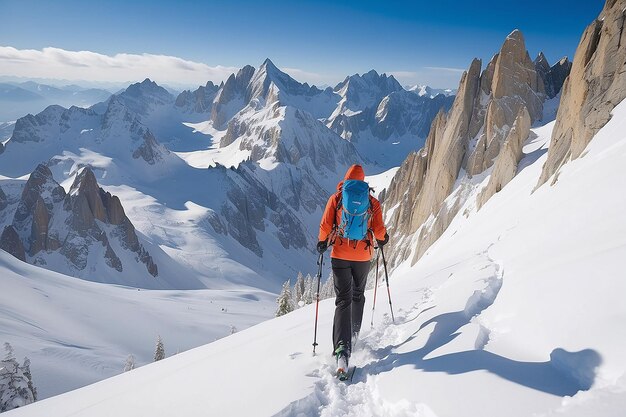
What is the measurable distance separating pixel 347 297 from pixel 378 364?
1.16m

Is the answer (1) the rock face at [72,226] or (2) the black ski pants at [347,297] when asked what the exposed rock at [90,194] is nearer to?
(1) the rock face at [72,226]

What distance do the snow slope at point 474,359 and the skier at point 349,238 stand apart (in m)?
0.79

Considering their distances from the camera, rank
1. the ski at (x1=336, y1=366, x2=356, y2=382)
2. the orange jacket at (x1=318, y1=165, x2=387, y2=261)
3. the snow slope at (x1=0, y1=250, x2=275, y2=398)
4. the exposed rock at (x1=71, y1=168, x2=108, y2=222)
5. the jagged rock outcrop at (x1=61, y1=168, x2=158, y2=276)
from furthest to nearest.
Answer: the exposed rock at (x1=71, y1=168, x2=108, y2=222), the jagged rock outcrop at (x1=61, y1=168, x2=158, y2=276), the snow slope at (x1=0, y1=250, x2=275, y2=398), the orange jacket at (x1=318, y1=165, x2=387, y2=261), the ski at (x1=336, y1=366, x2=356, y2=382)

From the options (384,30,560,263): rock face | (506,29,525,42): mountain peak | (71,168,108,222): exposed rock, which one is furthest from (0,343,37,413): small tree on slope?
(71,168,108,222): exposed rock

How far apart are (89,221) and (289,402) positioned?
144070 mm

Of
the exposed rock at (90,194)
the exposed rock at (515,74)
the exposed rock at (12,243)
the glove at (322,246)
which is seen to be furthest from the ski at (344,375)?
the exposed rock at (90,194)

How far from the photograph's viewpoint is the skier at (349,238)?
6301mm

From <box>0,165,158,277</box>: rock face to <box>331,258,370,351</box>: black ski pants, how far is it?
433ft

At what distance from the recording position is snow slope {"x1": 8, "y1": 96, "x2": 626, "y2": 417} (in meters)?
3.96

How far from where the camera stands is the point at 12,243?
112 meters

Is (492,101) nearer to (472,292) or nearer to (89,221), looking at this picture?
(472,292)

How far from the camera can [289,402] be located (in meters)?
4.70

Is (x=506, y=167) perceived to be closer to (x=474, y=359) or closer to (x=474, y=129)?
(x=474, y=129)

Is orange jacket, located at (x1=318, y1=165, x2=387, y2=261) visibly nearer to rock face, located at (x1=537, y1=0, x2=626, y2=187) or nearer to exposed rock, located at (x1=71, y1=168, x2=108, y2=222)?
rock face, located at (x1=537, y1=0, x2=626, y2=187)
